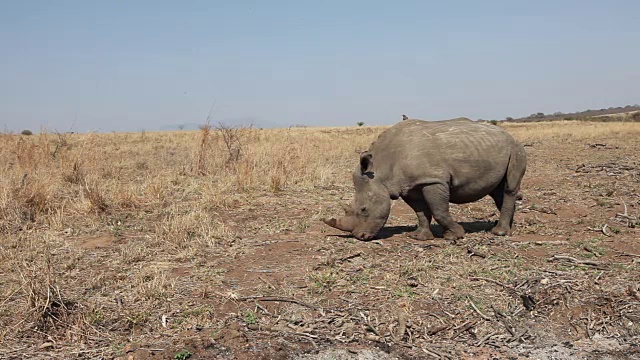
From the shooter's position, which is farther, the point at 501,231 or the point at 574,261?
the point at 501,231

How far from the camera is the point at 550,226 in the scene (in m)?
8.64

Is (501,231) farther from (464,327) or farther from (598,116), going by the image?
(598,116)

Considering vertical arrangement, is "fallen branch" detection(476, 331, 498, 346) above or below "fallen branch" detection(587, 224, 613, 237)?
below

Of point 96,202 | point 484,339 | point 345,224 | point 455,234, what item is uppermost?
point 96,202

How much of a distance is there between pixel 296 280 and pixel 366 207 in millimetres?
1946

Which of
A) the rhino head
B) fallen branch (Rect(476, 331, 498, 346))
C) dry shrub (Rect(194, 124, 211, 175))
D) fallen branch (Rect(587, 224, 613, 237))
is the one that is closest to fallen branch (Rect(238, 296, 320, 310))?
fallen branch (Rect(476, 331, 498, 346))

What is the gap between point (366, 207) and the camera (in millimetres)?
7820

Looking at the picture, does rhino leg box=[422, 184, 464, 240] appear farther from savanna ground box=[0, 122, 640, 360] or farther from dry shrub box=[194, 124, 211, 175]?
dry shrub box=[194, 124, 211, 175]

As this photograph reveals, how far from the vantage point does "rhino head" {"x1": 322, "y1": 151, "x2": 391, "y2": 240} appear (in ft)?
25.5

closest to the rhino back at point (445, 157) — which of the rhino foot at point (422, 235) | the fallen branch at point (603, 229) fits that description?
the rhino foot at point (422, 235)

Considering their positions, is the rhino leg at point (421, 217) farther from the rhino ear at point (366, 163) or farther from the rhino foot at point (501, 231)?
the rhino foot at point (501, 231)

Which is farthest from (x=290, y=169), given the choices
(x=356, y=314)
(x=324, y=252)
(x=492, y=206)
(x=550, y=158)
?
(x=550, y=158)

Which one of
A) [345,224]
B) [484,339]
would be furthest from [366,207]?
[484,339]

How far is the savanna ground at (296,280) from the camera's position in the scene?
502cm
